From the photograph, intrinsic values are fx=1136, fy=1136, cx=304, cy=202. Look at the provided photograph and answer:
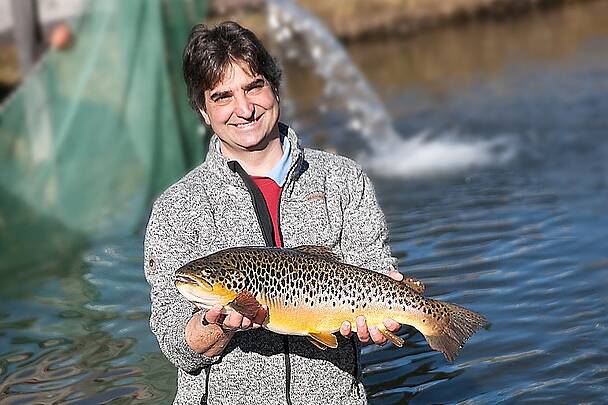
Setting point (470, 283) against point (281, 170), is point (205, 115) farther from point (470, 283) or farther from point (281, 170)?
point (470, 283)

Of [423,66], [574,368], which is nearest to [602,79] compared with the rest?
[423,66]

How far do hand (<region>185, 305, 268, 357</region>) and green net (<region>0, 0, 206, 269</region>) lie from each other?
5.03 meters

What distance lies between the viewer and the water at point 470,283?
5.21 m

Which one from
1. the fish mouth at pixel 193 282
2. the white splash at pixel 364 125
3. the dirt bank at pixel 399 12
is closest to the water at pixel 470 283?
the white splash at pixel 364 125

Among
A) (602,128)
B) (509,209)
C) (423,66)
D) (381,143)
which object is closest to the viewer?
(509,209)

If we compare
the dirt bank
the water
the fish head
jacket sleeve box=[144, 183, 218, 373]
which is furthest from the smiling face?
the dirt bank

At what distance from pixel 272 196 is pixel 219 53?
465 mm

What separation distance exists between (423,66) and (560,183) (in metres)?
7.99

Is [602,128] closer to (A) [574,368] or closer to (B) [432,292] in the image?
(B) [432,292]

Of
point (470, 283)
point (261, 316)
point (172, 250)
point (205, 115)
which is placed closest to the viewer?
point (261, 316)

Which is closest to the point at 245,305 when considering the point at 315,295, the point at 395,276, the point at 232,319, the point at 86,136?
the point at 232,319

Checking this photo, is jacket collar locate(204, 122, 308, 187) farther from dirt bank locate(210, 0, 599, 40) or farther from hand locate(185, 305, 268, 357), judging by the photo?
dirt bank locate(210, 0, 599, 40)

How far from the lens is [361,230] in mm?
3498

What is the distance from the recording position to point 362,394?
355 cm
